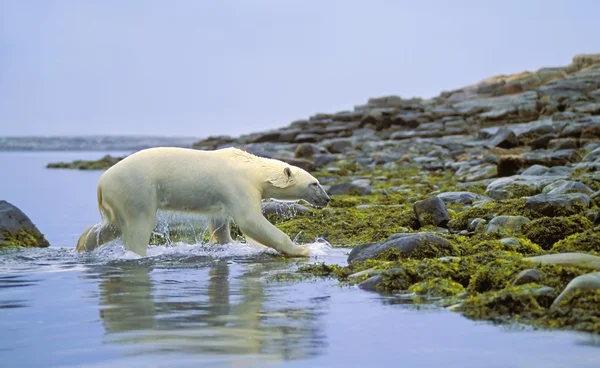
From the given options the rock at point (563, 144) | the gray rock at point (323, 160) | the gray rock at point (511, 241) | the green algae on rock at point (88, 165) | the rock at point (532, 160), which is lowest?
the green algae on rock at point (88, 165)

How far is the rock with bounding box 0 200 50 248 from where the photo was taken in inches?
445

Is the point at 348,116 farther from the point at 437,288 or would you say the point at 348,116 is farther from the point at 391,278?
the point at 437,288

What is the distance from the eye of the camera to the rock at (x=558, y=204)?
10078 mm

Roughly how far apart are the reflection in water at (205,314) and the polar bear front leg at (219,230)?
1948 millimetres

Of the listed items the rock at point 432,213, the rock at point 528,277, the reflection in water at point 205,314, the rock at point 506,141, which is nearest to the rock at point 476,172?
the rock at point 506,141

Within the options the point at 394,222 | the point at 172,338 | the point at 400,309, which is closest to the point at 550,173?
the point at 394,222

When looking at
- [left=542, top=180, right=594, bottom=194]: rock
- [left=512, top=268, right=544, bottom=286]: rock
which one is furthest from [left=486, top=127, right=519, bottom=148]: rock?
[left=512, top=268, right=544, bottom=286]: rock

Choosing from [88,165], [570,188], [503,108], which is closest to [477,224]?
[570,188]

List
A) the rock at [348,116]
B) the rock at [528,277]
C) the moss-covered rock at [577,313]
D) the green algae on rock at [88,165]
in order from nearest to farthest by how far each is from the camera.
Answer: the moss-covered rock at [577,313]
the rock at [528,277]
the green algae on rock at [88,165]
the rock at [348,116]

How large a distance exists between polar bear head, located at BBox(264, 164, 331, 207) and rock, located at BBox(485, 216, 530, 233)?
225 centimetres

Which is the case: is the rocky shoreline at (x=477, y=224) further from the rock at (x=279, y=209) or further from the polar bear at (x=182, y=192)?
the polar bear at (x=182, y=192)

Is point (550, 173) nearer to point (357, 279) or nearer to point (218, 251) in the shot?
point (218, 251)

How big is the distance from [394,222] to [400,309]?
5.62 m

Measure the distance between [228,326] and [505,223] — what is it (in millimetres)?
4912
